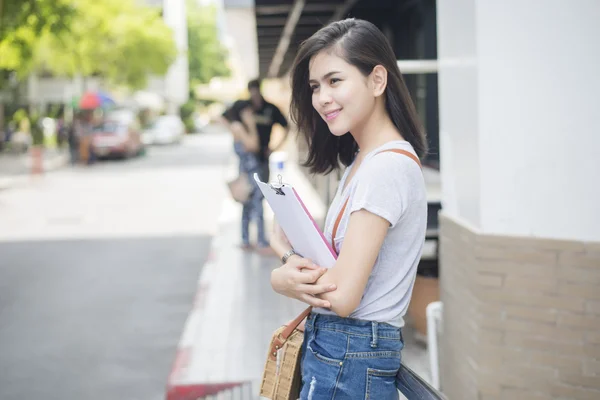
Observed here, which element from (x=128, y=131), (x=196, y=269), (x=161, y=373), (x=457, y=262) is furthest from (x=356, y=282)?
(x=128, y=131)

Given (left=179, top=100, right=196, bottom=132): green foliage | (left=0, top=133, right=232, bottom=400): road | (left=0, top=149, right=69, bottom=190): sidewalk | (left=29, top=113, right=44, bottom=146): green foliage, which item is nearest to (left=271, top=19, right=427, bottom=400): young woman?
(left=0, top=133, right=232, bottom=400): road

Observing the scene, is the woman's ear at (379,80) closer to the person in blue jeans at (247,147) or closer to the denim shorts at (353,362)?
the denim shorts at (353,362)

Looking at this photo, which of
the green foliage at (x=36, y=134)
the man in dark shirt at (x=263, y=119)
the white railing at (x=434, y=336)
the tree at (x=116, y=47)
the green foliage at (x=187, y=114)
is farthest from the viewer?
the green foliage at (x=187, y=114)

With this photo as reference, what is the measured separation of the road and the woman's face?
10.6 ft

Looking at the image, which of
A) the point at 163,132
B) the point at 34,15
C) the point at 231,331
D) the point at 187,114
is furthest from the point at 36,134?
the point at 187,114

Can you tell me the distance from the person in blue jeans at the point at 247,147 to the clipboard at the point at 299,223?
622cm

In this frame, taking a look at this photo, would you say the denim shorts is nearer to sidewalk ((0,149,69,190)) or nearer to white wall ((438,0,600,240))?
white wall ((438,0,600,240))

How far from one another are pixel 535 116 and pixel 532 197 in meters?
0.35

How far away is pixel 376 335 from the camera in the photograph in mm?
1824

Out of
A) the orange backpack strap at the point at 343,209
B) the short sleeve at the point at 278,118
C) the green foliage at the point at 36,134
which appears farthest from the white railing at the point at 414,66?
the green foliage at the point at 36,134

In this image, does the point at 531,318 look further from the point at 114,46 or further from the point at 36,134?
the point at 114,46

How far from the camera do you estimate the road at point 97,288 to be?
4.93 metres

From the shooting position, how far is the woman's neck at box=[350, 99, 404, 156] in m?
1.89

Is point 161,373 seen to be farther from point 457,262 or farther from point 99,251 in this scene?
point 99,251
